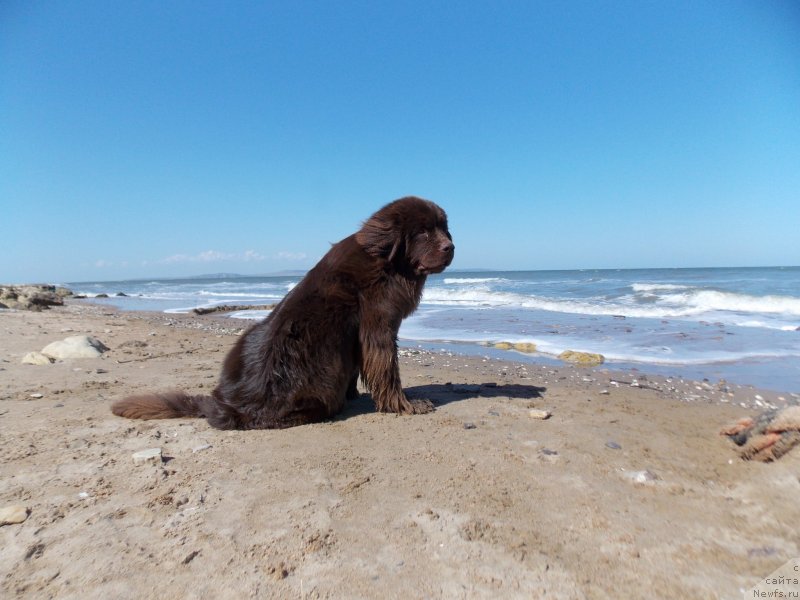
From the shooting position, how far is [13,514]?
6.87 feet

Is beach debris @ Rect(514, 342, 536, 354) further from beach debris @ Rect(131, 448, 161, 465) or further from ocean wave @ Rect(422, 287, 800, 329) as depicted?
beach debris @ Rect(131, 448, 161, 465)

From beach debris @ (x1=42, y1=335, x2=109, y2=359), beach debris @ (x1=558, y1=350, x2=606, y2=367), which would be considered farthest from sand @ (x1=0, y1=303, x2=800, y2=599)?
beach debris @ (x1=558, y1=350, x2=606, y2=367)

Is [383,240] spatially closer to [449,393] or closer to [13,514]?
[449,393]

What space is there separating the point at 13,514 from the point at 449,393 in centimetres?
359

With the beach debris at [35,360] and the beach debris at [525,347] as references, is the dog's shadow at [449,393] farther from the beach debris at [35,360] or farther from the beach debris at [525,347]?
the beach debris at [35,360]

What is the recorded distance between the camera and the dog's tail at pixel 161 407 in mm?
3596

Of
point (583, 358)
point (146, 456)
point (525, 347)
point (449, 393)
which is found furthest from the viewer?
point (525, 347)

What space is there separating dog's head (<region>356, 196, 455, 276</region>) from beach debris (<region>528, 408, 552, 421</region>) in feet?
4.85

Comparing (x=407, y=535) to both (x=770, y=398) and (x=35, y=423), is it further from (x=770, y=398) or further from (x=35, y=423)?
(x=770, y=398)

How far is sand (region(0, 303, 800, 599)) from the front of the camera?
5.49 feet

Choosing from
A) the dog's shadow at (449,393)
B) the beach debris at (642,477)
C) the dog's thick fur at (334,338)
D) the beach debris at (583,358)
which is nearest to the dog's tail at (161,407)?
the dog's thick fur at (334,338)

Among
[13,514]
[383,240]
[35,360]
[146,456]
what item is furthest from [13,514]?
[35,360]

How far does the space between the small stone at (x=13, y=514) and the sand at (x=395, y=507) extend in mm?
32

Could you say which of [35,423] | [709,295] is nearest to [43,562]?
[35,423]
